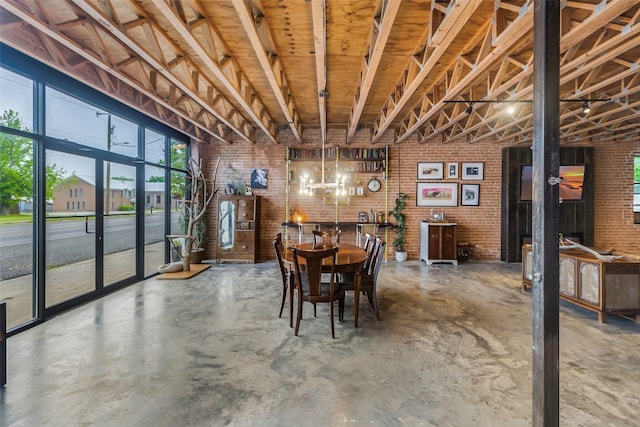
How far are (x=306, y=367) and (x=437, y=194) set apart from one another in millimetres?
5935

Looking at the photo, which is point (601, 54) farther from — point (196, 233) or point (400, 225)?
point (196, 233)

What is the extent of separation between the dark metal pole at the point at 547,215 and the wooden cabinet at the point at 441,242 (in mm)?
5379

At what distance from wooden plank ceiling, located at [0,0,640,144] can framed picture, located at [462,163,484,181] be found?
180 centimetres

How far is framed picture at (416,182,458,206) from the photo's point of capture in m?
7.20

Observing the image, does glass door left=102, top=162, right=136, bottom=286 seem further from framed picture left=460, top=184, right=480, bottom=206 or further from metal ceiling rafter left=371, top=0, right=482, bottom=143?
framed picture left=460, top=184, right=480, bottom=206

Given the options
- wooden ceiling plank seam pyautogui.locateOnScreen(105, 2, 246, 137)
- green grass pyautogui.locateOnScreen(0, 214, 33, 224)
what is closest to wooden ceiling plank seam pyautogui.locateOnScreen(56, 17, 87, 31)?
wooden ceiling plank seam pyautogui.locateOnScreen(105, 2, 246, 137)

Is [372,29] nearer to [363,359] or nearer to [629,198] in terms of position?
[363,359]

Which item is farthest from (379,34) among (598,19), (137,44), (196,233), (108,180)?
(196,233)

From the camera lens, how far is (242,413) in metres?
1.97

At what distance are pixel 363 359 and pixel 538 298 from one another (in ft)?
5.36

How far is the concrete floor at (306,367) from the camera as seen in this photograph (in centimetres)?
196

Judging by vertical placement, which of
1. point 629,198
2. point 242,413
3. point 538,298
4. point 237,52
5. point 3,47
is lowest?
point 242,413

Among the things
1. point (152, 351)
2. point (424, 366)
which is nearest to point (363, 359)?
point (424, 366)

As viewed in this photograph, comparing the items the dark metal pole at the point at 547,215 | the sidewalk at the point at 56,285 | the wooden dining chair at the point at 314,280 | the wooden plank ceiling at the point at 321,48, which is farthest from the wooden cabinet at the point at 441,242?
the sidewalk at the point at 56,285
